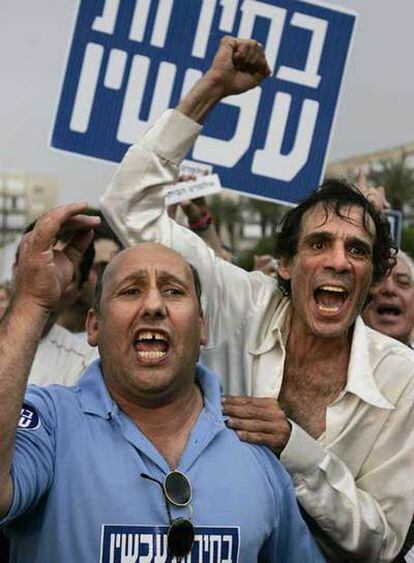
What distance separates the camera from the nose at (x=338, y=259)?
3.28m

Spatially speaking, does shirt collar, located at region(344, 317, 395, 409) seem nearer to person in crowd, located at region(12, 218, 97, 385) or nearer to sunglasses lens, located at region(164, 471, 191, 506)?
sunglasses lens, located at region(164, 471, 191, 506)

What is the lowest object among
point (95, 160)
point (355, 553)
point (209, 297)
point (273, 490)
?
point (355, 553)

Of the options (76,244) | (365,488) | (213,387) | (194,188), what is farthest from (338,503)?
(194,188)

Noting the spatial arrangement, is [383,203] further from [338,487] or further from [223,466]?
[223,466]

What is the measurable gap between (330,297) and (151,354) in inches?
34.1

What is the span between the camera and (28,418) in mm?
2430

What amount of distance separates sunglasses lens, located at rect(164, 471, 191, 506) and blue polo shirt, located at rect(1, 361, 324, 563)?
2 cm

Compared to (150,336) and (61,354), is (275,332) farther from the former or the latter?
(61,354)

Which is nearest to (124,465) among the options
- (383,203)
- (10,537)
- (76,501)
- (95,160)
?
(76,501)

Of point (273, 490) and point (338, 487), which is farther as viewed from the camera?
point (338, 487)

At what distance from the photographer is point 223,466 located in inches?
101

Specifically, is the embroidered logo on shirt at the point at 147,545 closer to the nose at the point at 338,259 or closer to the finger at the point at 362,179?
the nose at the point at 338,259

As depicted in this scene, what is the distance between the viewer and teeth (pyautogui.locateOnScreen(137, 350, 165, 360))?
2.62m

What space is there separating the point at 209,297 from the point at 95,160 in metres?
1.41
